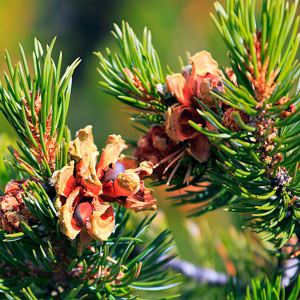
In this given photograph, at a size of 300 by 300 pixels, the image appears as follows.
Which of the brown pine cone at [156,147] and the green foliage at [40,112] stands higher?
the green foliage at [40,112]

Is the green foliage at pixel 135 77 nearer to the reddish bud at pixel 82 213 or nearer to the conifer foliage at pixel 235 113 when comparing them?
the conifer foliage at pixel 235 113

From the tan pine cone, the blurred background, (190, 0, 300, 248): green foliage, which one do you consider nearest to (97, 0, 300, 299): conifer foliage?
(190, 0, 300, 248): green foliage

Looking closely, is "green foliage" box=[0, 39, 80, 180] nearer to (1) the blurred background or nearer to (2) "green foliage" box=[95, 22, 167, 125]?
(2) "green foliage" box=[95, 22, 167, 125]

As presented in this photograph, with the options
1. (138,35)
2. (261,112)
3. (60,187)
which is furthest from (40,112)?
(138,35)

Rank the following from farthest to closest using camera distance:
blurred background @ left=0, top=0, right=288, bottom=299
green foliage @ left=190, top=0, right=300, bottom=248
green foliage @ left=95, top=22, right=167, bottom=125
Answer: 1. blurred background @ left=0, top=0, right=288, bottom=299
2. green foliage @ left=95, top=22, right=167, bottom=125
3. green foliage @ left=190, top=0, right=300, bottom=248

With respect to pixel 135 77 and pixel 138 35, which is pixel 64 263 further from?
pixel 138 35

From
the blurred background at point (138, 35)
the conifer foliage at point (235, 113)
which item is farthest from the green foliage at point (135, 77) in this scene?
the blurred background at point (138, 35)

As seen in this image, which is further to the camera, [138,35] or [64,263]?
[138,35]
